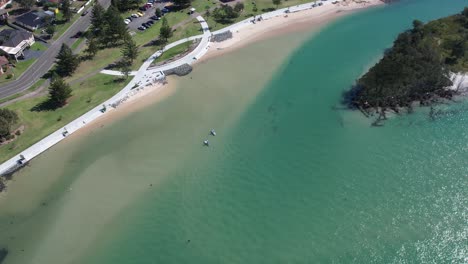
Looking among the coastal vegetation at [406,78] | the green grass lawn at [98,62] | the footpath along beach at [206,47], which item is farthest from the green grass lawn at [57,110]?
the coastal vegetation at [406,78]

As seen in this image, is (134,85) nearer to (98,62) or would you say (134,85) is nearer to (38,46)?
(98,62)

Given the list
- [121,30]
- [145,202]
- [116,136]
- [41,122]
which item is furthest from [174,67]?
[145,202]

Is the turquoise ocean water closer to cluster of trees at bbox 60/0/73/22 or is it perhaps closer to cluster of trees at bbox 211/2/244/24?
cluster of trees at bbox 211/2/244/24

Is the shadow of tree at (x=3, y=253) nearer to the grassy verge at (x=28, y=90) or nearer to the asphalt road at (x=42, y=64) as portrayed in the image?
the grassy verge at (x=28, y=90)

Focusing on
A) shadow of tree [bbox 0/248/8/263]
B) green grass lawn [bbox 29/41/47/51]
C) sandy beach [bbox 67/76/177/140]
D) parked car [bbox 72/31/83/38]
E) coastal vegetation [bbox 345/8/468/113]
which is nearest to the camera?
shadow of tree [bbox 0/248/8/263]

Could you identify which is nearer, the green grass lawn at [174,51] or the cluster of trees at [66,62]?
the cluster of trees at [66,62]

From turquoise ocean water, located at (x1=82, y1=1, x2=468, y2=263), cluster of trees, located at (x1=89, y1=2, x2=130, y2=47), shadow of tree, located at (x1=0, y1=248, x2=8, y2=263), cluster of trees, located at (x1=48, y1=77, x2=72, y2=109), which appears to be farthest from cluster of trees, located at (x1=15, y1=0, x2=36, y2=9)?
shadow of tree, located at (x1=0, y1=248, x2=8, y2=263)
